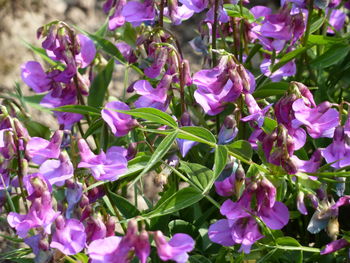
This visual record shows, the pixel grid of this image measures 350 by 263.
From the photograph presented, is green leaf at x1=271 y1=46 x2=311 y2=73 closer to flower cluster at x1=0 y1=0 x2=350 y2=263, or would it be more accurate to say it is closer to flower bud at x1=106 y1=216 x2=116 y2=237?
flower cluster at x1=0 y1=0 x2=350 y2=263

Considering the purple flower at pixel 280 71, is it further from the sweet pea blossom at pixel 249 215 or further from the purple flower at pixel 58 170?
the purple flower at pixel 58 170

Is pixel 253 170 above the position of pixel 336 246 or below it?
above

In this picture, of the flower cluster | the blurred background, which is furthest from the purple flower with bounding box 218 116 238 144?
the blurred background

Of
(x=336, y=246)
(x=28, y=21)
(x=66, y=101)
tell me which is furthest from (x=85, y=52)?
(x=28, y=21)

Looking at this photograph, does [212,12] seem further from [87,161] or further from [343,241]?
[343,241]

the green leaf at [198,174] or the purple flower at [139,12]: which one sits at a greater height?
the purple flower at [139,12]

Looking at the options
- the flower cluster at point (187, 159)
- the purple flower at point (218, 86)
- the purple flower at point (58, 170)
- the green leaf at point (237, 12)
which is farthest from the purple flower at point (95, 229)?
the green leaf at point (237, 12)

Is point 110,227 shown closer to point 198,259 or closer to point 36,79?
point 198,259
